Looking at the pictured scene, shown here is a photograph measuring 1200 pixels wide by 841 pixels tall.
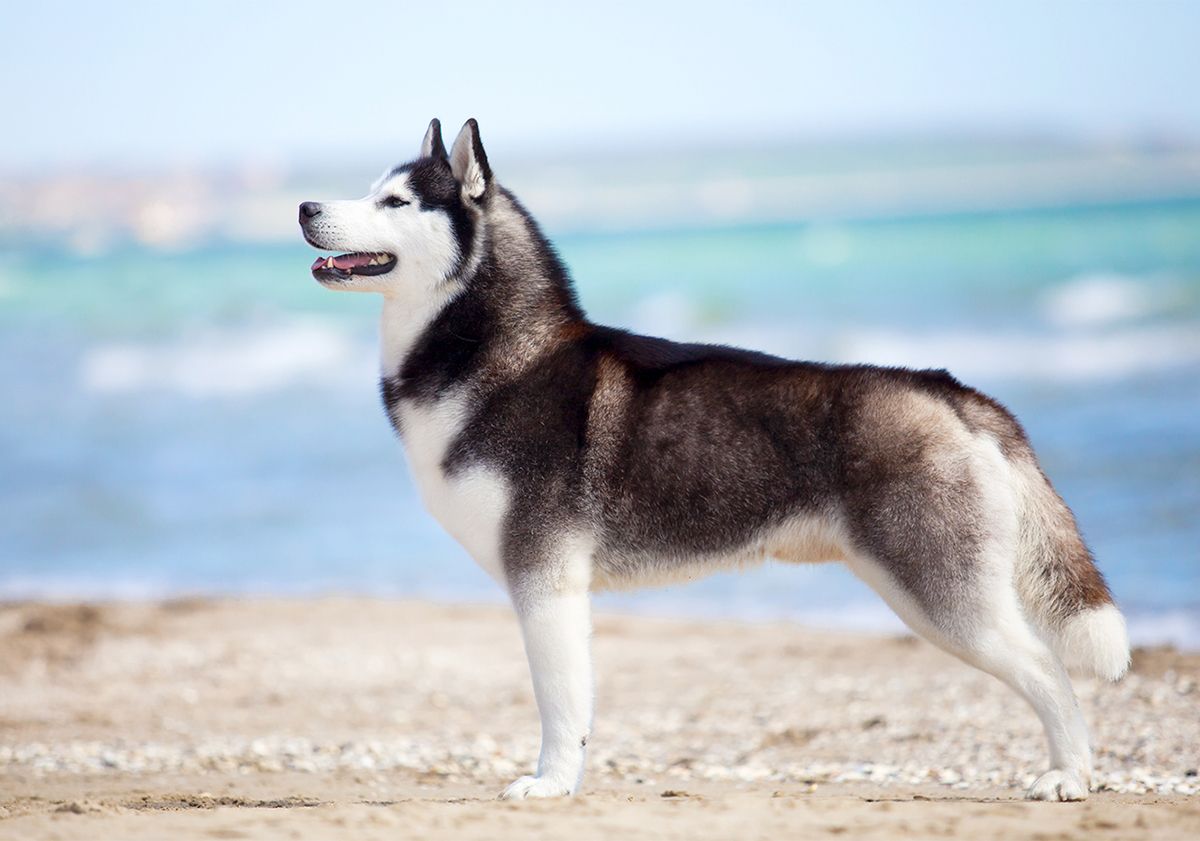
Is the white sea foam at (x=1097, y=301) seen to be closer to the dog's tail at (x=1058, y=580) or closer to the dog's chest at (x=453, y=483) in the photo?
the dog's tail at (x=1058, y=580)

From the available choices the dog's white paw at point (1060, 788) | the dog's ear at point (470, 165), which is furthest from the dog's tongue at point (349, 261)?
the dog's white paw at point (1060, 788)

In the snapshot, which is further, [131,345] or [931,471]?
[131,345]

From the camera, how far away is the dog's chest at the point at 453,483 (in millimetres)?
4602

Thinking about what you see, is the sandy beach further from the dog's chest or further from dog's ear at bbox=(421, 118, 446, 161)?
dog's ear at bbox=(421, 118, 446, 161)

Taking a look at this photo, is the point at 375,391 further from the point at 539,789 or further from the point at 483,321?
the point at 539,789

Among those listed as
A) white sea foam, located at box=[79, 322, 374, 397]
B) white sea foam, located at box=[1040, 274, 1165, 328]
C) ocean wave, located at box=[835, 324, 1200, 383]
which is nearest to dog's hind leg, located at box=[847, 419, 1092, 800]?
ocean wave, located at box=[835, 324, 1200, 383]

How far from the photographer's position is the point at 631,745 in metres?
6.46

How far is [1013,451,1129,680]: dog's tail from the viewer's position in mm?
4445

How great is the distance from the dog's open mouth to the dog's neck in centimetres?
13

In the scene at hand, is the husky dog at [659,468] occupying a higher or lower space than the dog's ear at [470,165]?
lower

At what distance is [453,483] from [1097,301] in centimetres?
1887

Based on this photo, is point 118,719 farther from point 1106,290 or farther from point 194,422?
point 1106,290

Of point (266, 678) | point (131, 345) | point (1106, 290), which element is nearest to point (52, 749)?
point (266, 678)

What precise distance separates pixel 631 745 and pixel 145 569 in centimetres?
647
